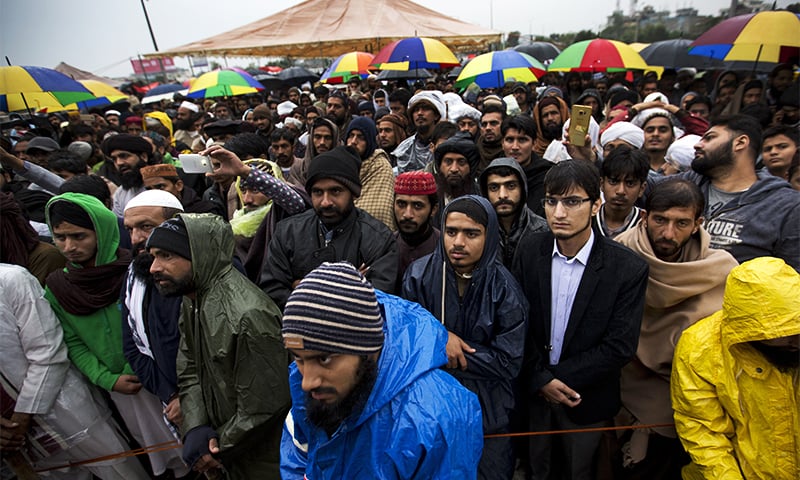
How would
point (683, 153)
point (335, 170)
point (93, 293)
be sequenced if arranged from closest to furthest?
point (93, 293) < point (335, 170) < point (683, 153)

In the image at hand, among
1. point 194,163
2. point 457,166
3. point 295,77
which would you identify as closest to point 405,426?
point 194,163

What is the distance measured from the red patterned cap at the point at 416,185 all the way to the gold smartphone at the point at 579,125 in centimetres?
135

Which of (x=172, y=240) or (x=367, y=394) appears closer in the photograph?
(x=367, y=394)

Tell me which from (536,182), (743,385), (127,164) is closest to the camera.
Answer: (743,385)

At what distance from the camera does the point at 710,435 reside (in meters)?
2.02

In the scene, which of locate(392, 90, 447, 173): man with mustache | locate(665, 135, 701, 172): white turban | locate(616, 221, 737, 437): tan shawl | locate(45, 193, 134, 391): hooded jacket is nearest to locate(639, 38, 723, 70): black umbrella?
locate(665, 135, 701, 172): white turban

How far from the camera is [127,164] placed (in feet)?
14.2

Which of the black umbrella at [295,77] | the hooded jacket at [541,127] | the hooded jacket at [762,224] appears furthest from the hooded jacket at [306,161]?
the black umbrella at [295,77]

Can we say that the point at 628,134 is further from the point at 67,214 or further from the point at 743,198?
the point at 67,214

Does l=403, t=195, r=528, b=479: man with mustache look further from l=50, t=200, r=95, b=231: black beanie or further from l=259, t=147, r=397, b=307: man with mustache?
l=50, t=200, r=95, b=231: black beanie

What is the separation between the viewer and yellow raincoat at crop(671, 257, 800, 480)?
1.69 metres

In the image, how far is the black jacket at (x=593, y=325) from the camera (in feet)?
7.26

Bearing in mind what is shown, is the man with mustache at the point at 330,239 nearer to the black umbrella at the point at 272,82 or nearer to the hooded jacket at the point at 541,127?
the hooded jacket at the point at 541,127

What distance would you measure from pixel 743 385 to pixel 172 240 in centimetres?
292
